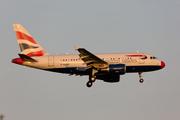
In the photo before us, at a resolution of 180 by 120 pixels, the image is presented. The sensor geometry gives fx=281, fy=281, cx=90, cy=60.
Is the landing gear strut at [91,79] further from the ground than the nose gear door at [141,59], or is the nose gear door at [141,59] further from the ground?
the nose gear door at [141,59]

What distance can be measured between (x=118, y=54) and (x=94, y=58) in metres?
5.17

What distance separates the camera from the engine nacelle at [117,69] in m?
43.2

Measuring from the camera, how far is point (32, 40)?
4975 cm

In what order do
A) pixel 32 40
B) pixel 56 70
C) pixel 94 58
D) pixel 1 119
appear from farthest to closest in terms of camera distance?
pixel 32 40 → pixel 56 70 → pixel 94 58 → pixel 1 119

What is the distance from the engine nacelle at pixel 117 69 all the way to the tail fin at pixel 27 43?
39.4 ft

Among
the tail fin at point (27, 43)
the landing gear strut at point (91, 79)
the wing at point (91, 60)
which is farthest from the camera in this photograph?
the tail fin at point (27, 43)

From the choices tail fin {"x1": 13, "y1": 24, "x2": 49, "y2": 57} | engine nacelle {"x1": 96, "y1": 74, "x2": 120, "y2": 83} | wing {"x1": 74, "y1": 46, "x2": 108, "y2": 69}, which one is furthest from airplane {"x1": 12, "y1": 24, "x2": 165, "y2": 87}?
engine nacelle {"x1": 96, "y1": 74, "x2": 120, "y2": 83}

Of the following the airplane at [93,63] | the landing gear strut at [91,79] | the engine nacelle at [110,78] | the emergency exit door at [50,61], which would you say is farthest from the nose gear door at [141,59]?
the emergency exit door at [50,61]

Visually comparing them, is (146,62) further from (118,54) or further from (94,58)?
(94,58)

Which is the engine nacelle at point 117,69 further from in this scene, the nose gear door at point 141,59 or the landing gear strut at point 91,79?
the nose gear door at point 141,59

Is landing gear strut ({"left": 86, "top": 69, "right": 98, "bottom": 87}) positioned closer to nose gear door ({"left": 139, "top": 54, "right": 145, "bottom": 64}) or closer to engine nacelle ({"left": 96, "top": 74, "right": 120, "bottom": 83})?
engine nacelle ({"left": 96, "top": 74, "right": 120, "bottom": 83})

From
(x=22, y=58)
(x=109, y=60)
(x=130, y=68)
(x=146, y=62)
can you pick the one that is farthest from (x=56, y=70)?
(x=146, y=62)

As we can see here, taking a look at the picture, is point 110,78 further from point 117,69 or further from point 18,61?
point 18,61

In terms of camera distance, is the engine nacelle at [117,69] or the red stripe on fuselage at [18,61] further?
the red stripe on fuselage at [18,61]
